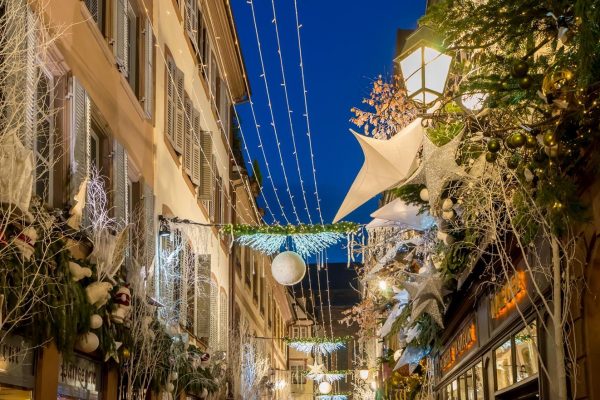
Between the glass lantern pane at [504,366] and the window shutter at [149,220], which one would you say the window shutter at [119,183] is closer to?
the window shutter at [149,220]

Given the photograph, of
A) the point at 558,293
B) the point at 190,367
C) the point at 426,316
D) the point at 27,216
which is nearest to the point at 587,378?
the point at 558,293

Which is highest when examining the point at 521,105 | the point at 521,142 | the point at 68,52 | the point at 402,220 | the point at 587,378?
the point at 68,52

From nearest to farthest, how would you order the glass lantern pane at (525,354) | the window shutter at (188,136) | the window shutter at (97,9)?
the glass lantern pane at (525,354), the window shutter at (97,9), the window shutter at (188,136)

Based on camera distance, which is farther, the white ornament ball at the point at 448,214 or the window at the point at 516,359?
the white ornament ball at the point at 448,214

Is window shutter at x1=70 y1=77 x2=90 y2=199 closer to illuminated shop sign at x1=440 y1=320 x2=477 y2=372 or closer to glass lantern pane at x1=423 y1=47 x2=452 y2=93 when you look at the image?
glass lantern pane at x1=423 y1=47 x2=452 y2=93

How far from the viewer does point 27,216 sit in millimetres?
7887

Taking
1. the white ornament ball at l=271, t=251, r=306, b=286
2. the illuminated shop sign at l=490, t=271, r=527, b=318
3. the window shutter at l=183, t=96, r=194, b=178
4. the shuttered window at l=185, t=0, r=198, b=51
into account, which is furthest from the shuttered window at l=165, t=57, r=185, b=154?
the illuminated shop sign at l=490, t=271, r=527, b=318

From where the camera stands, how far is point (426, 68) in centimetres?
799

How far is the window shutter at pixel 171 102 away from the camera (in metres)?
18.1

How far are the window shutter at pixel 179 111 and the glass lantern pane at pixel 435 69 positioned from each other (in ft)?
36.9

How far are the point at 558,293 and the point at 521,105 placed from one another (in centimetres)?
150

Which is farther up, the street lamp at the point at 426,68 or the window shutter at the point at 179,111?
the window shutter at the point at 179,111

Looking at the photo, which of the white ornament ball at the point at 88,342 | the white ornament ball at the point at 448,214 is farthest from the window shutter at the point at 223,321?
the white ornament ball at the point at 448,214

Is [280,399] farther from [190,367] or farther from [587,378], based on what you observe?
[587,378]
